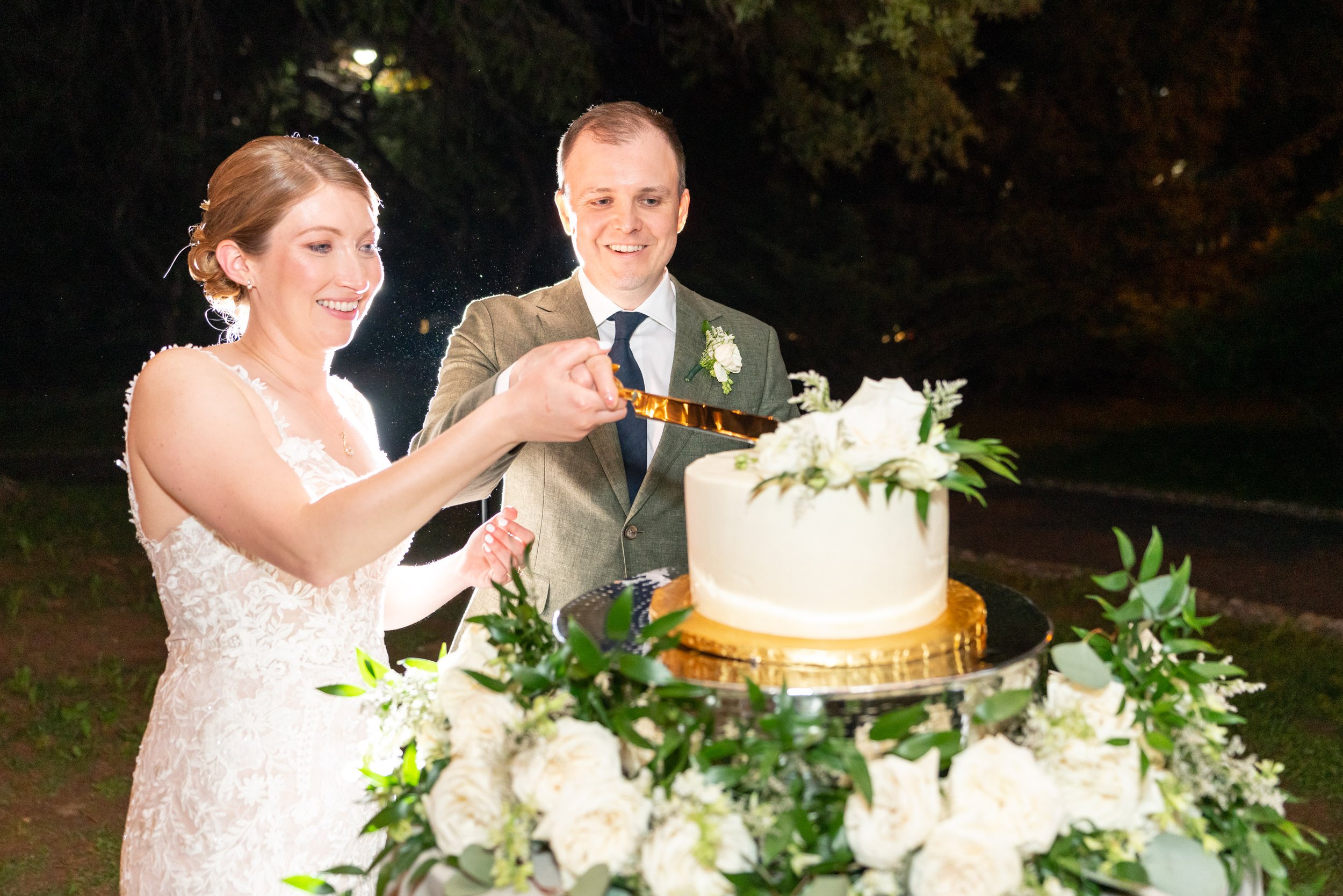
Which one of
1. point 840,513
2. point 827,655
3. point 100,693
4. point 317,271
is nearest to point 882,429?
point 840,513

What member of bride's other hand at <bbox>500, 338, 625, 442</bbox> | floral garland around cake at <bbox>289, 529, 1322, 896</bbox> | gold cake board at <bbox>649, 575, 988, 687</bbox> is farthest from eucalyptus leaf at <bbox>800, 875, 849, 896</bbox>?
bride's other hand at <bbox>500, 338, 625, 442</bbox>

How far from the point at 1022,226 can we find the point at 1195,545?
8.18 metres

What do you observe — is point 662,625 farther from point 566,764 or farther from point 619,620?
point 566,764

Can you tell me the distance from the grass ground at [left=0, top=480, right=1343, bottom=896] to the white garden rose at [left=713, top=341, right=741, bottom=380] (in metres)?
3.56

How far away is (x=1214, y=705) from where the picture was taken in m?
1.89

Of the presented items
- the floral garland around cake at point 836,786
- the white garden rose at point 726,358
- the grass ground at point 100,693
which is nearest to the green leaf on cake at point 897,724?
the floral garland around cake at point 836,786

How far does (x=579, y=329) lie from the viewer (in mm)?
3359

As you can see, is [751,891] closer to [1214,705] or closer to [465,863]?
[465,863]

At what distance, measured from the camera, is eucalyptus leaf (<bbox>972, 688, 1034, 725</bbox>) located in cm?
170

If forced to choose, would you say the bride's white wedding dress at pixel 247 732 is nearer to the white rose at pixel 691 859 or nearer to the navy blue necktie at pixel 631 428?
the navy blue necktie at pixel 631 428

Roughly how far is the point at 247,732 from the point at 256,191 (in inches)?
47.6

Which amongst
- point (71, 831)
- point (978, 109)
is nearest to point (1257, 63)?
point (978, 109)

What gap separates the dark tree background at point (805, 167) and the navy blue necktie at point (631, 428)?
16.3 feet

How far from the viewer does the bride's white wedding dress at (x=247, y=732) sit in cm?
260
